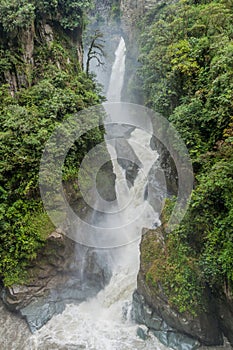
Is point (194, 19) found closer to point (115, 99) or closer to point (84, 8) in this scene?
point (84, 8)

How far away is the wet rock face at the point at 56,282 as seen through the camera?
32.2 ft

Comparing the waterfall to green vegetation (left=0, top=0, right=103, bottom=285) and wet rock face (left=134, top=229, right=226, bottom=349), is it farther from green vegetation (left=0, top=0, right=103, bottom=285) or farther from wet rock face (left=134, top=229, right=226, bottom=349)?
wet rock face (left=134, top=229, right=226, bottom=349)

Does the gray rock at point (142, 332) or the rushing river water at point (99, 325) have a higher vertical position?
the gray rock at point (142, 332)

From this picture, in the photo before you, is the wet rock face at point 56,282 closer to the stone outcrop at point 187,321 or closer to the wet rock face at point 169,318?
the wet rock face at point 169,318

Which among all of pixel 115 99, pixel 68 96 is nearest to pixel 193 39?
pixel 68 96

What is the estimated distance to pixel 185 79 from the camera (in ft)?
39.4

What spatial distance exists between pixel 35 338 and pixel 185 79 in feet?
34.1

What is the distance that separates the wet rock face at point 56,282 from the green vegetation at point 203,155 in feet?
9.23

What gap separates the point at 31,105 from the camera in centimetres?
1255

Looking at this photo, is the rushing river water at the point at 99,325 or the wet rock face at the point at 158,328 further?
the rushing river water at the point at 99,325

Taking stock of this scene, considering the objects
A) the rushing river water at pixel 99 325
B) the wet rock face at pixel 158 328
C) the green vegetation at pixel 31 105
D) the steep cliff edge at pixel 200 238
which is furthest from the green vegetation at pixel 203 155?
the green vegetation at pixel 31 105

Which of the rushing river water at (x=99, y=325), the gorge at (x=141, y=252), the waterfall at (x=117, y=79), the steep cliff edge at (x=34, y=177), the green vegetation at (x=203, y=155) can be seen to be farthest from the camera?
the waterfall at (x=117, y=79)

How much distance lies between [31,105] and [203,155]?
7.21 meters

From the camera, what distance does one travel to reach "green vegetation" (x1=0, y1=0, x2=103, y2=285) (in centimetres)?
1002
